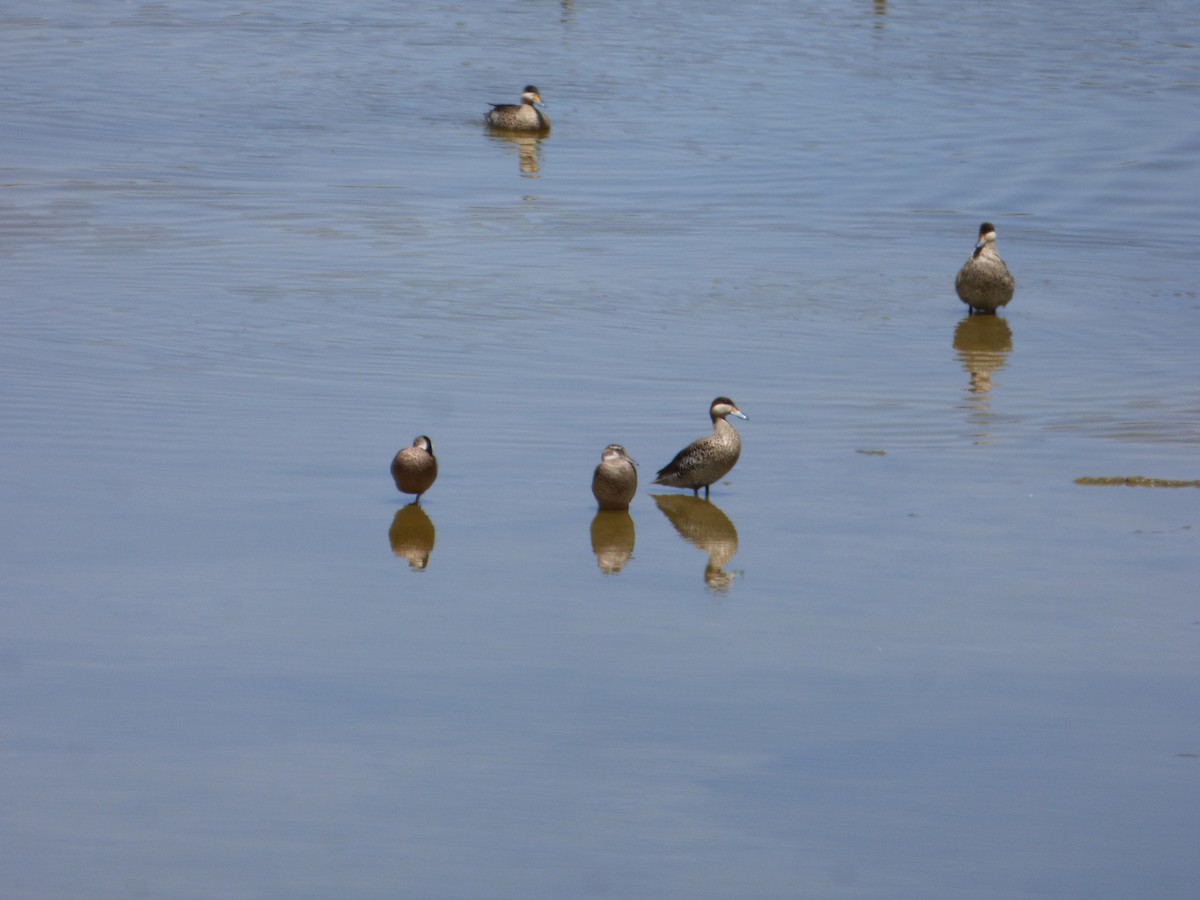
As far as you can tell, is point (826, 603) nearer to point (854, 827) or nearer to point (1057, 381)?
point (854, 827)

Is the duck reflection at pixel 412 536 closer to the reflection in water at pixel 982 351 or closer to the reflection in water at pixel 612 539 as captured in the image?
the reflection in water at pixel 612 539

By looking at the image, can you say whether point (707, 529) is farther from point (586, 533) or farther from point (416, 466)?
point (416, 466)

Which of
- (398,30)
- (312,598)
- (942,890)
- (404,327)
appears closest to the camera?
(942,890)

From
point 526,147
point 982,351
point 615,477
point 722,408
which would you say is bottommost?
point 615,477

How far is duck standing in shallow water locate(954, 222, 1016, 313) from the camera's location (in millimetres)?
18500

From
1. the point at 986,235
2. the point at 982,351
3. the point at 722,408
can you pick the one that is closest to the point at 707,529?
the point at 722,408

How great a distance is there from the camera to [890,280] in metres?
20.1

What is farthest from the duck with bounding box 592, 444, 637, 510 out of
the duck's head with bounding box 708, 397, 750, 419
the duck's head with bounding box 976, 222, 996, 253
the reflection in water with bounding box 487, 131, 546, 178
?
the reflection in water with bounding box 487, 131, 546, 178

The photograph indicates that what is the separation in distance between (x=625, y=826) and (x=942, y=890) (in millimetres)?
1233

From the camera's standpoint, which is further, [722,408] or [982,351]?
[982,351]

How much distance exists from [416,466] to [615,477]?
3.98 ft

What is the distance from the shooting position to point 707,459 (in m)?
12.0

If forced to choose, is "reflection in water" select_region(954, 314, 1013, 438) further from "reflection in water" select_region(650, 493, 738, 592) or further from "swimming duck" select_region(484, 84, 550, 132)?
"swimming duck" select_region(484, 84, 550, 132)

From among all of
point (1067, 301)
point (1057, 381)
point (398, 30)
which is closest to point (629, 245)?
point (1067, 301)
